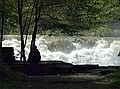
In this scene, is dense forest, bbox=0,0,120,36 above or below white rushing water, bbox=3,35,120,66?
above

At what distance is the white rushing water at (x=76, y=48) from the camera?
37.9 metres

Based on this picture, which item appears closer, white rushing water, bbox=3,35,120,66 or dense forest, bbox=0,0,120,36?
dense forest, bbox=0,0,120,36

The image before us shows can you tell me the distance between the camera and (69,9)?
20891 millimetres

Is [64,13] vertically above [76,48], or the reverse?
[64,13]

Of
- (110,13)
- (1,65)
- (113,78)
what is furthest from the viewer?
(110,13)

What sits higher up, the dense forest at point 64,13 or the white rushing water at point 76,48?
the dense forest at point 64,13

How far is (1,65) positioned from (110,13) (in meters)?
11.5

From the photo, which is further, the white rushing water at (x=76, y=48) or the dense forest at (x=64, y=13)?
the white rushing water at (x=76, y=48)

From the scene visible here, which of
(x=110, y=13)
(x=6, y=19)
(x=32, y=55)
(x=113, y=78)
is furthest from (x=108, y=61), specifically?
(x=113, y=78)

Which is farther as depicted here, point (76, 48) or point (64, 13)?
point (76, 48)

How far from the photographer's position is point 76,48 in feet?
135

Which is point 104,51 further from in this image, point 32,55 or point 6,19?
point 32,55

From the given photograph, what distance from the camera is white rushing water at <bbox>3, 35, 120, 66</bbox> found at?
37875 mm

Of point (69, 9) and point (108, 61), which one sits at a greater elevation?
point (69, 9)
